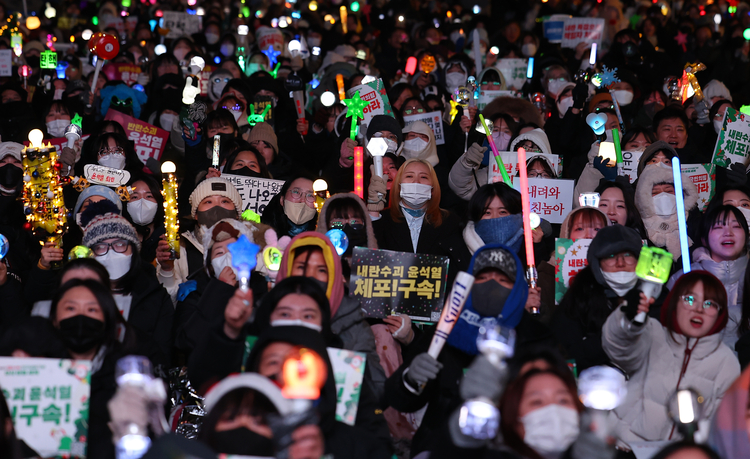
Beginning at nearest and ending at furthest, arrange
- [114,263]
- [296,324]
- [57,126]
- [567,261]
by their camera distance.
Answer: [296,324]
[114,263]
[567,261]
[57,126]

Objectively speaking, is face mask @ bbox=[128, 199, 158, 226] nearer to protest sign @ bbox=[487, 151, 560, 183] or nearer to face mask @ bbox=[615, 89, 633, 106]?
protest sign @ bbox=[487, 151, 560, 183]

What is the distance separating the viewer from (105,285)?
4.47 m

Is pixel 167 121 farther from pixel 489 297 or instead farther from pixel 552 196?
pixel 489 297

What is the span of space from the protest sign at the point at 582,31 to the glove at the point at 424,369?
9276 millimetres

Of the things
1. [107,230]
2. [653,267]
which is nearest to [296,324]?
[653,267]

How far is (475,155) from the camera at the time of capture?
7070 millimetres

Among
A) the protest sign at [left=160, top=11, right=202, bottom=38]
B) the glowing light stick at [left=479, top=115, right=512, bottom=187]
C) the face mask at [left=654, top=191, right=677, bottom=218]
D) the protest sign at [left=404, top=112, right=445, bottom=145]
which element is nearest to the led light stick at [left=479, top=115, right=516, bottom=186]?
the glowing light stick at [left=479, top=115, right=512, bottom=187]

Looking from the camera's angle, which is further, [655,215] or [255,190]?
[255,190]

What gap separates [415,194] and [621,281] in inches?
73.1

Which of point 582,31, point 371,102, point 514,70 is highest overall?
point 582,31

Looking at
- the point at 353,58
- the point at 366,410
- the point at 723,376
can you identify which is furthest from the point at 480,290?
the point at 353,58

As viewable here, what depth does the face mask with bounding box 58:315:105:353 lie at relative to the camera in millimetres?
3979

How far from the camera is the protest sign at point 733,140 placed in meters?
7.58

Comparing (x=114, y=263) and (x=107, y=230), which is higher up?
(x=107, y=230)
